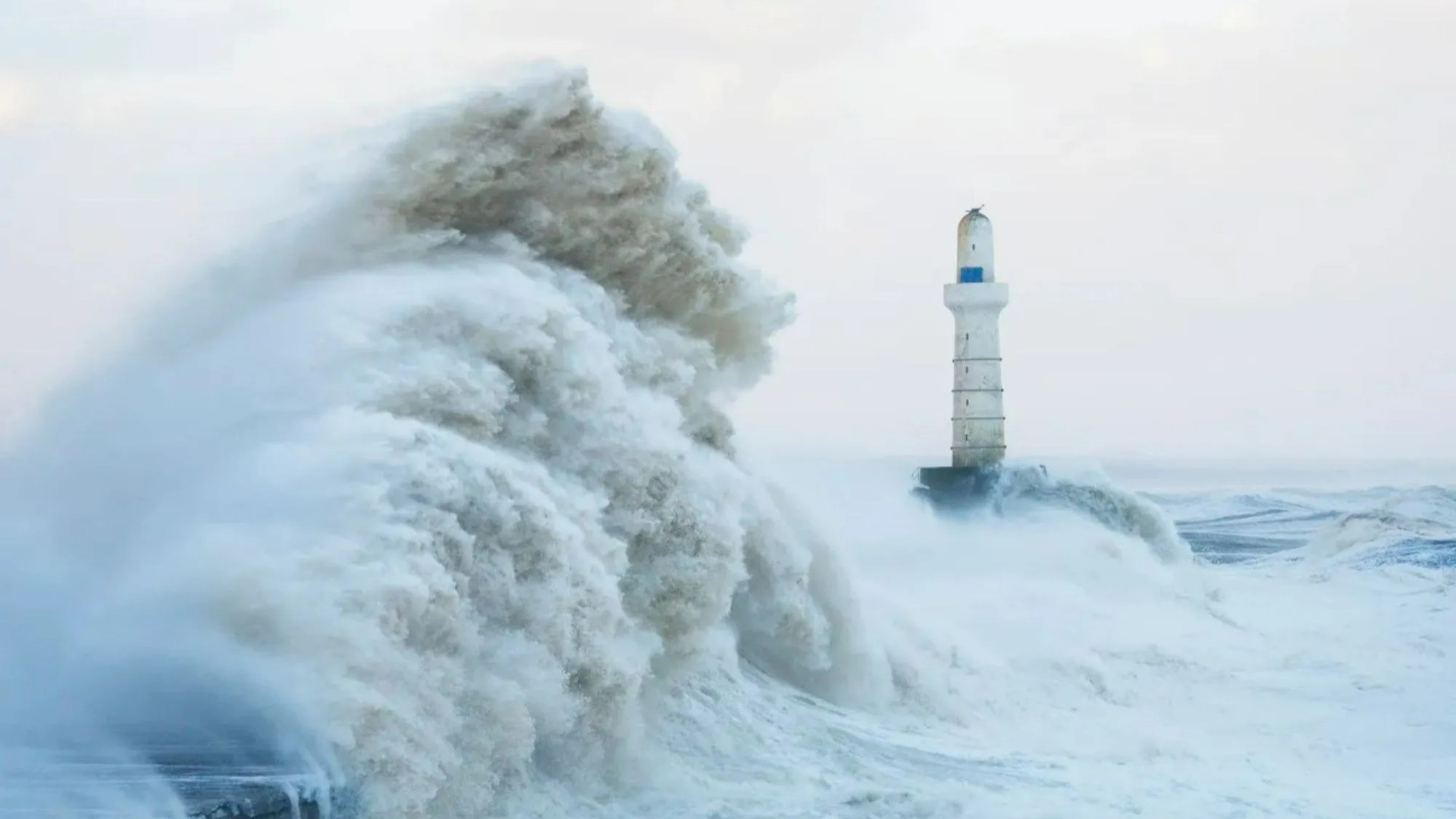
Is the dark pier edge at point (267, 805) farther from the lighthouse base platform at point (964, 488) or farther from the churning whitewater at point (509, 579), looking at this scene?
the lighthouse base platform at point (964, 488)

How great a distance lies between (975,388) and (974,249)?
2.23 m

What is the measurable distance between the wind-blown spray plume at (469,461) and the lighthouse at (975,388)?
1544 cm

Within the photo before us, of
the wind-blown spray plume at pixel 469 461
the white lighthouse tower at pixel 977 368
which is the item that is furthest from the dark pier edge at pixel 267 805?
the white lighthouse tower at pixel 977 368

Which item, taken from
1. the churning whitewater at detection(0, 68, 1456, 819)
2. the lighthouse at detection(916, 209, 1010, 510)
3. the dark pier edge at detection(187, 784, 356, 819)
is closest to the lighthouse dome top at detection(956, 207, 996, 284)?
the lighthouse at detection(916, 209, 1010, 510)

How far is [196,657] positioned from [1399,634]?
1455 cm

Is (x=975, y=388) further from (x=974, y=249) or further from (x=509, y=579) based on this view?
(x=509, y=579)

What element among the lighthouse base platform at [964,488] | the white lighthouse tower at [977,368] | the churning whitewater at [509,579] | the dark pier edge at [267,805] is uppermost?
the white lighthouse tower at [977,368]

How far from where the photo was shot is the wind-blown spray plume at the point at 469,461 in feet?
26.6

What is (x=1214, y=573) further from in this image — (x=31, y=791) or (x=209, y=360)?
(x=31, y=791)

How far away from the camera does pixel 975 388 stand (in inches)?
1106

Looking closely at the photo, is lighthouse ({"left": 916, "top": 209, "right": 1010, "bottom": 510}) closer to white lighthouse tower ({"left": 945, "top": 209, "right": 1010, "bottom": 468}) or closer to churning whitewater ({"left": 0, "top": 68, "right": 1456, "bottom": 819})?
white lighthouse tower ({"left": 945, "top": 209, "right": 1010, "bottom": 468})

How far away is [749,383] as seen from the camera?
1267cm

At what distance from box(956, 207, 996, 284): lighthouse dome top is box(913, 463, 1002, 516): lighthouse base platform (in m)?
2.82

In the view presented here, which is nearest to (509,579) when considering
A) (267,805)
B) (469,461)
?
(469,461)
